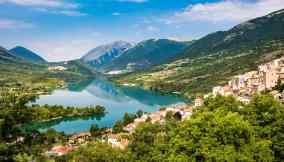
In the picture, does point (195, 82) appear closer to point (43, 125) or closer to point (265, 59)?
point (265, 59)

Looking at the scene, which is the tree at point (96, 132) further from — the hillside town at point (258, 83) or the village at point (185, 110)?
the hillside town at point (258, 83)

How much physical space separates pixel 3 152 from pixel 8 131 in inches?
274

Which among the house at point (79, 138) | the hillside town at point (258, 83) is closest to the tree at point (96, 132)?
the house at point (79, 138)

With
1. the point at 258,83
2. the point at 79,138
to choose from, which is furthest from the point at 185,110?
the point at 79,138

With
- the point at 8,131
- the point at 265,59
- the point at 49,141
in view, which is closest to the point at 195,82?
the point at 265,59

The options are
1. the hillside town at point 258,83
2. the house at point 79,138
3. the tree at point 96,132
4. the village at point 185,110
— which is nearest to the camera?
the village at point 185,110

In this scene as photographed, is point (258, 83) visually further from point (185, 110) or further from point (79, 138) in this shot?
point (79, 138)

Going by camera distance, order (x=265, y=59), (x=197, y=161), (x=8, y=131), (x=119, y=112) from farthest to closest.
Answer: (x=265, y=59)
(x=119, y=112)
(x=8, y=131)
(x=197, y=161)

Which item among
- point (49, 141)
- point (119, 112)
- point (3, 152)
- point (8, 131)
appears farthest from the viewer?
point (119, 112)

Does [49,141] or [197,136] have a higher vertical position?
[197,136]

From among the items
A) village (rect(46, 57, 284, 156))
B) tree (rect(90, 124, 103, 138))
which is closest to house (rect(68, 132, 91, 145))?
village (rect(46, 57, 284, 156))

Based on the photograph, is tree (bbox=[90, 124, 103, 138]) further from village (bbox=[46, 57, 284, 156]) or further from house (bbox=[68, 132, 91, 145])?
house (bbox=[68, 132, 91, 145])

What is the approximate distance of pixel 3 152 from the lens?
38.5 metres

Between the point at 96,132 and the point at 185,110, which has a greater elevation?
the point at 185,110
